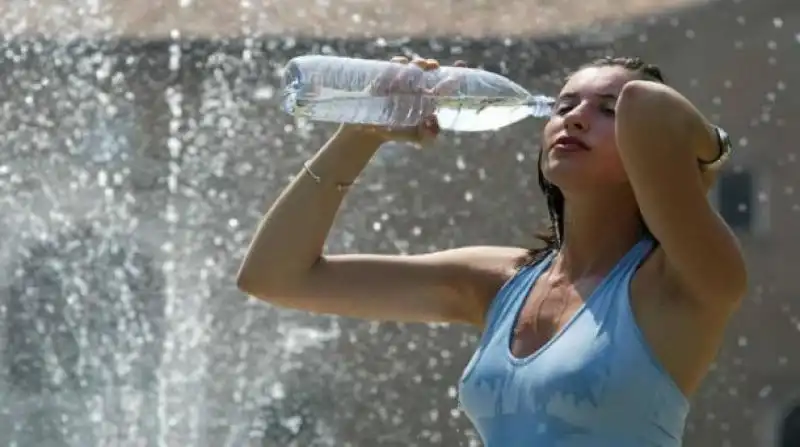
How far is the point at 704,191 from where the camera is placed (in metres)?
1.18

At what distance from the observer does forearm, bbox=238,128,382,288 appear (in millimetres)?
1406

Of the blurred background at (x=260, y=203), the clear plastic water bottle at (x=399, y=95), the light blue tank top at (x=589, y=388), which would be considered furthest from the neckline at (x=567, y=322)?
the blurred background at (x=260, y=203)

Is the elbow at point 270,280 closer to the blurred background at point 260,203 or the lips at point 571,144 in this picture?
the lips at point 571,144

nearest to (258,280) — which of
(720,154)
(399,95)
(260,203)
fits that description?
(399,95)

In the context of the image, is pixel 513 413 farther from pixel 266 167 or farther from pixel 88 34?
pixel 88 34

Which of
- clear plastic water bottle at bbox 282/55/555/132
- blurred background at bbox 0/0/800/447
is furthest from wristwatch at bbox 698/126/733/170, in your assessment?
blurred background at bbox 0/0/800/447

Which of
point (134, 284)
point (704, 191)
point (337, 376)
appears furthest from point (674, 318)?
point (134, 284)

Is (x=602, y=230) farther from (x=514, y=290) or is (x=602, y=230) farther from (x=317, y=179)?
(x=317, y=179)

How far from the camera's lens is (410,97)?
1.42 meters

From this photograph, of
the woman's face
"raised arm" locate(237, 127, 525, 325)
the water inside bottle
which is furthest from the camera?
the water inside bottle

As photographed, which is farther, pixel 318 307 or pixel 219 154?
pixel 219 154

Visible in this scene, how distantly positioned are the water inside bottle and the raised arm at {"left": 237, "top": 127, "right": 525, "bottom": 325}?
69 millimetres

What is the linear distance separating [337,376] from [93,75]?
4.47ft

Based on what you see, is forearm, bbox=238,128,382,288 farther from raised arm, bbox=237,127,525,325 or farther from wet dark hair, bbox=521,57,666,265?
wet dark hair, bbox=521,57,666,265
